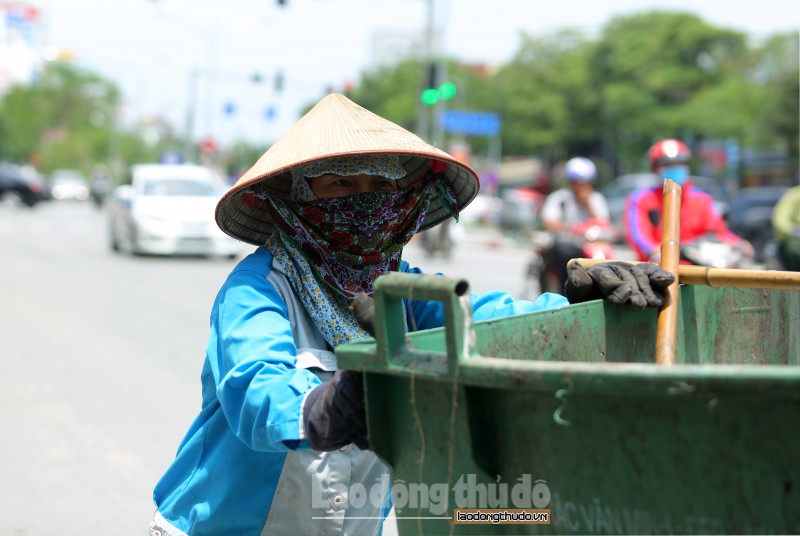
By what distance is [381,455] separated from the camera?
1824 mm

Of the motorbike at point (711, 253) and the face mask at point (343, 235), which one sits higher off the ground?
the motorbike at point (711, 253)

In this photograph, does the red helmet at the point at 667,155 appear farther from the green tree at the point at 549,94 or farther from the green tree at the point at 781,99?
the green tree at the point at 549,94

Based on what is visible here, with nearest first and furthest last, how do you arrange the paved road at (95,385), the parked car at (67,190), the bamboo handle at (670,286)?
the bamboo handle at (670,286), the paved road at (95,385), the parked car at (67,190)

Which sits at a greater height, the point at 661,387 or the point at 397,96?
the point at 397,96

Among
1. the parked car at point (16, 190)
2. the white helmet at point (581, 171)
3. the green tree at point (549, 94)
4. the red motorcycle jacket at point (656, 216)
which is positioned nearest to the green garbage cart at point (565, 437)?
the red motorcycle jacket at point (656, 216)

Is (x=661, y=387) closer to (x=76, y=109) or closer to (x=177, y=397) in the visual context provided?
(x=177, y=397)

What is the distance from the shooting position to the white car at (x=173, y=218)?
715 inches

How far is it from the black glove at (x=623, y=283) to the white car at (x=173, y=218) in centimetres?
1562

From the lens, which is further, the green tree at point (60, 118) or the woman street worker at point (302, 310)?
the green tree at point (60, 118)

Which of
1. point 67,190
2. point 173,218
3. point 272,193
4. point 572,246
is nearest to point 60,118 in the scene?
point 67,190

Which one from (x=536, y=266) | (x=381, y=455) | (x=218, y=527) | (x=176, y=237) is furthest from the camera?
(x=176, y=237)

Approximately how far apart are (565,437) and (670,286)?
40.3 inches

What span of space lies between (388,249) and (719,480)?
46.4 inches

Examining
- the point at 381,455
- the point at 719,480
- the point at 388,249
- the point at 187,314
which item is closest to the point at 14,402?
the point at 187,314
